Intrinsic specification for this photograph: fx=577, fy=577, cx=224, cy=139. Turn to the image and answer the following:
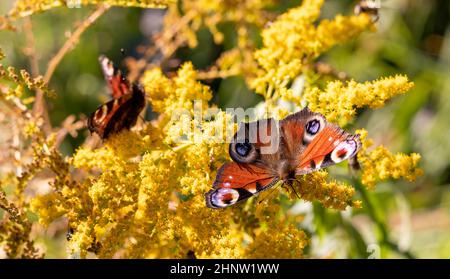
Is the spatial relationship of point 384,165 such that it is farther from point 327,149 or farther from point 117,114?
point 117,114

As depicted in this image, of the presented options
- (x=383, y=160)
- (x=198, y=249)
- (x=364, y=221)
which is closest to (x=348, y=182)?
(x=383, y=160)

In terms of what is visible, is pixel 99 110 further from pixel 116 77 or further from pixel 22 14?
pixel 22 14

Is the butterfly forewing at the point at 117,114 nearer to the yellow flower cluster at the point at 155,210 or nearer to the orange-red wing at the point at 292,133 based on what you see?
the yellow flower cluster at the point at 155,210

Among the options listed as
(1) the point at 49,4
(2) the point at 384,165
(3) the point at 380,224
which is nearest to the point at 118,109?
(1) the point at 49,4

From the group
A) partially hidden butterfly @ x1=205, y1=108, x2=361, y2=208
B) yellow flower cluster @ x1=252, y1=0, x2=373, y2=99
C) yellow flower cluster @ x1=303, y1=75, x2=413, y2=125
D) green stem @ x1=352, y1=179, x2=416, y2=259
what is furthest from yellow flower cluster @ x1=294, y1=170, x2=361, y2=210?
green stem @ x1=352, y1=179, x2=416, y2=259

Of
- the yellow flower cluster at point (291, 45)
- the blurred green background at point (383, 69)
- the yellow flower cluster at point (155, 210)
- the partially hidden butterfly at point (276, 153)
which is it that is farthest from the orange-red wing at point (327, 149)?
the blurred green background at point (383, 69)
